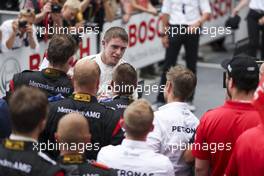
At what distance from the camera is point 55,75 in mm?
5500

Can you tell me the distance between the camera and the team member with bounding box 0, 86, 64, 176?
3826 millimetres

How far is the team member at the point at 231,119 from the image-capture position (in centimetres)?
457

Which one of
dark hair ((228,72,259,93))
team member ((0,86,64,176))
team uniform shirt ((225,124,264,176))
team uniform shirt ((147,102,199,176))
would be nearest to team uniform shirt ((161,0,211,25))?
team uniform shirt ((147,102,199,176))

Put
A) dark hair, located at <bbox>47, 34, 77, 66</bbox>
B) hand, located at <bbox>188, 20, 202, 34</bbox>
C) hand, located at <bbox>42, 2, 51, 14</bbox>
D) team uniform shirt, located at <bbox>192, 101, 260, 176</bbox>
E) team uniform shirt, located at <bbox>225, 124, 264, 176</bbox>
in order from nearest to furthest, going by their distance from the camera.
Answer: team uniform shirt, located at <bbox>225, 124, 264, 176</bbox>, team uniform shirt, located at <bbox>192, 101, 260, 176</bbox>, dark hair, located at <bbox>47, 34, 77, 66</bbox>, hand, located at <bbox>42, 2, 51, 14</bbox>, hand, located at <bbox>188, 20, 202, 34</bbox>

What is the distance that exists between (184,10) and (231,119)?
5.38m

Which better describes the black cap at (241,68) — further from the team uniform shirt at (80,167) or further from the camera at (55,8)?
the camera at (55,8)

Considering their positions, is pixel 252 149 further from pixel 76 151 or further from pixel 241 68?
pixel 76 151

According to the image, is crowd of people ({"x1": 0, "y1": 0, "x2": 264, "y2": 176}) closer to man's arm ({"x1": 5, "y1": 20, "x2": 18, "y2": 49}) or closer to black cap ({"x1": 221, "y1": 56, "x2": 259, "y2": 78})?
black cap ({"x1": 221, "y1": 56, "x2": 259, "y2": 78})

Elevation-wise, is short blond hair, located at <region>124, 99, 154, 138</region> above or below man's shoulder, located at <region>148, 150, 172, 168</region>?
above

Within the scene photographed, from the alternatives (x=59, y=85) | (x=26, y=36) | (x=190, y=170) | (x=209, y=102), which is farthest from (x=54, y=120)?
(x=209, y=102)

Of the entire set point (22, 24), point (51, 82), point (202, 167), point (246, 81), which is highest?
point (22, 24)

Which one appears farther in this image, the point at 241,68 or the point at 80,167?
the point at 241,68

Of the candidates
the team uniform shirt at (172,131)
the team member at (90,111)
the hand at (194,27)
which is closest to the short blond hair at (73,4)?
the hand at (194,27)

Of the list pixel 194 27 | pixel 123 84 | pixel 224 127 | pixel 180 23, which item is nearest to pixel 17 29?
pixel 180 23
